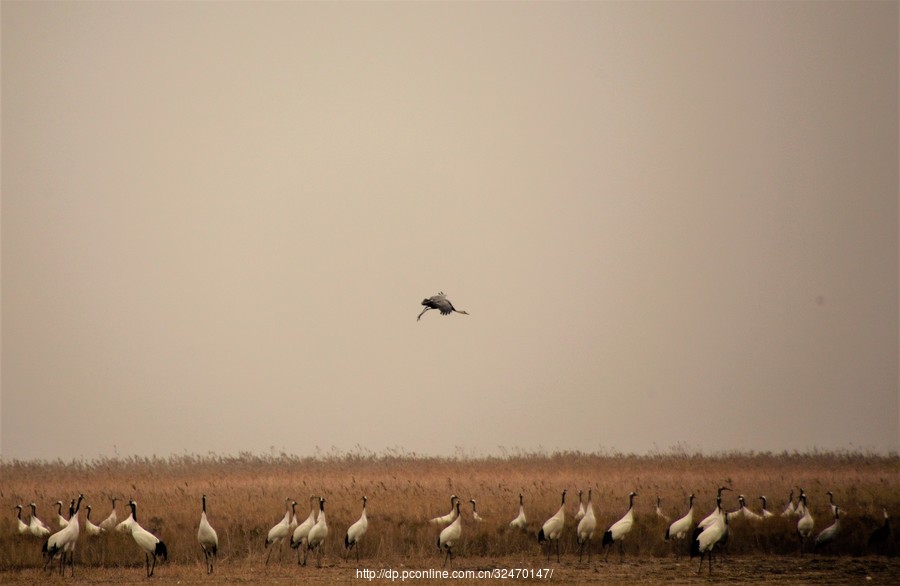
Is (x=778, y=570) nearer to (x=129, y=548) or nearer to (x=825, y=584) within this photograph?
(x=825, y=584)

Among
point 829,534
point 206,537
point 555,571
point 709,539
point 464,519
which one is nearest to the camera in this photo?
point 709,539

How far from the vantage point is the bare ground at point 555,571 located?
60.6 ft

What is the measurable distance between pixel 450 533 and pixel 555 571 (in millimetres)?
2053

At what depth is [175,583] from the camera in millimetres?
18219

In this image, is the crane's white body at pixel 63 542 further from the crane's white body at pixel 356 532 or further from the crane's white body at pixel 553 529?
the crane's white body at pixel 553 529

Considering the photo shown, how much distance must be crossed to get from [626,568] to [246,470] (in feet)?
68.5

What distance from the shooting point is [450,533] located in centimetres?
2059

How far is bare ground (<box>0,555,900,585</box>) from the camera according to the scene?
18469 mm

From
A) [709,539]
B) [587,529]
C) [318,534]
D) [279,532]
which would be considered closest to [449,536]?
[318,534]

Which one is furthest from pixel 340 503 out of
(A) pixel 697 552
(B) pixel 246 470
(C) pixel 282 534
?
(B) pixel 246 470

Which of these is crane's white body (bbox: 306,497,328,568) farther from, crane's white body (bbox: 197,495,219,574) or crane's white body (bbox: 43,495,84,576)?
crane's white body (bbox: 43,495,84,576)

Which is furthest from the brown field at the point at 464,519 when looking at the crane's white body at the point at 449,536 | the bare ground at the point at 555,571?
the crane's white body at the point at 449,536

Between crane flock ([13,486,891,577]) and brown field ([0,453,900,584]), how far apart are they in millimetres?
201

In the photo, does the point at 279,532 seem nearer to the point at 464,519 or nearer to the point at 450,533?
the point at 450,533
